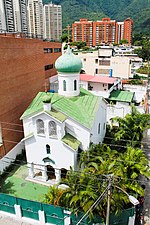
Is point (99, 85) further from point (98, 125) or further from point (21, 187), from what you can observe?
point (21, 187)

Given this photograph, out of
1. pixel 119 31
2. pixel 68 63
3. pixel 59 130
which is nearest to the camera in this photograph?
pixel 59 130

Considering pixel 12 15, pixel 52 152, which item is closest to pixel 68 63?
pixel 52 152

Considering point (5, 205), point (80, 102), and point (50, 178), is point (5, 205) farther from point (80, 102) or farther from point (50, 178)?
point (80, 102)

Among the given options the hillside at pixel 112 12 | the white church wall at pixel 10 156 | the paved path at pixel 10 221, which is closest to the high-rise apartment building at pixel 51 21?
the hillside at pixel 112 12

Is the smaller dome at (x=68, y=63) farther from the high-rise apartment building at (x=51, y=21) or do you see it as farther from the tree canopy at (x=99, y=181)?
the high-rise apartment building at (x=51, y=21)

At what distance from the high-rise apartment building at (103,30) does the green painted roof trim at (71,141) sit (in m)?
96.4

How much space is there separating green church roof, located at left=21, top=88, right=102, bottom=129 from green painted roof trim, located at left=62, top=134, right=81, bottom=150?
149 cm

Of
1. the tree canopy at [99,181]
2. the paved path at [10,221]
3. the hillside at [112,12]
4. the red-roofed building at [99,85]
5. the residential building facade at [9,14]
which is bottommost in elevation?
the paved path at [10,221]

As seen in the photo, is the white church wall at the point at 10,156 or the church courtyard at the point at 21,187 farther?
the white church wall at the point at 10,156

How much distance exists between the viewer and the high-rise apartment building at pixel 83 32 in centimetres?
10381

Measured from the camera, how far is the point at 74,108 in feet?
55.9

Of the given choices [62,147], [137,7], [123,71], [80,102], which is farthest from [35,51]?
[137,7]

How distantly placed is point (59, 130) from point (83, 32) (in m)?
99.5

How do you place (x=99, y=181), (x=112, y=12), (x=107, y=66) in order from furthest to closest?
(x=112, y=12), (x=107, y=66), (x=99, y=181)
